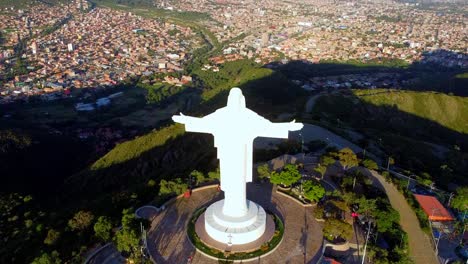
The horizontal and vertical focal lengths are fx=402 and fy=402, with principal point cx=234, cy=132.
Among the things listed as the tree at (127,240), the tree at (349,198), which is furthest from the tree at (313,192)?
the tree at (127,240)

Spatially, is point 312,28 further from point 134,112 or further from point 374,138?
point 374,138

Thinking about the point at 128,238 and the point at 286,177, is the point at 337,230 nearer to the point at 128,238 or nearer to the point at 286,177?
the point at 286,177

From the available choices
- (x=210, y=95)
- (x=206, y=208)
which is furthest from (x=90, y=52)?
(x=206, y=208)

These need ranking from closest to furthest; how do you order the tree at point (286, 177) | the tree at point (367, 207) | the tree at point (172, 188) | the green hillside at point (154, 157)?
the tree at point (367, 207) → the tree at point (172, 188) → the tree at point (286, 177) → the green hillside at point (154, 157)

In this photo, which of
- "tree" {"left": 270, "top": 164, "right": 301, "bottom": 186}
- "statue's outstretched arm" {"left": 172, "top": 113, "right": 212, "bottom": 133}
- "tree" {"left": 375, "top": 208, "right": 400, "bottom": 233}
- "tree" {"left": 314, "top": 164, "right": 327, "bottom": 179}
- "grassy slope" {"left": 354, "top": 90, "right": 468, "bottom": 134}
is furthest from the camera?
"grassy slope" {"left": 354, "top": 90, "right": 468, "bottom": 134}

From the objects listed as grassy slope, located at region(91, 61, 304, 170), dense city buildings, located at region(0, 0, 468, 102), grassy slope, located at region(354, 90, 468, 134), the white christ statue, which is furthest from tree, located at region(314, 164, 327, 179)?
dense city buildings, located at region(0, 0, 468, 102)

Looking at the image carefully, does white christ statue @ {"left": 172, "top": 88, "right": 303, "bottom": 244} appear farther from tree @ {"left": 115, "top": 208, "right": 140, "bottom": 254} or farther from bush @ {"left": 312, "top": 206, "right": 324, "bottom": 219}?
bush @ {"left": 312, "top": 206, "right": 324, "bottom": 219}

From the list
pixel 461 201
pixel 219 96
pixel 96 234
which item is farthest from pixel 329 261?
pixel 219 96

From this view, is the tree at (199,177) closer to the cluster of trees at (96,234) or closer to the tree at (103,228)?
the cluster of trees at (96,234)
